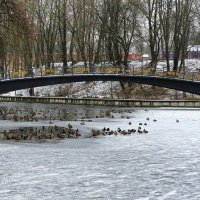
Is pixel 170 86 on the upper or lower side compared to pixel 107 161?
upper

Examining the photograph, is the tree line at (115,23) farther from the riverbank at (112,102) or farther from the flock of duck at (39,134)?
the flock of duck at (39,134)

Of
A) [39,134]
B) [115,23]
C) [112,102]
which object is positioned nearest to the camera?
[39,134]

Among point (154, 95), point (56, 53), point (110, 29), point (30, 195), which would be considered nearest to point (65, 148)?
point (30, 195)

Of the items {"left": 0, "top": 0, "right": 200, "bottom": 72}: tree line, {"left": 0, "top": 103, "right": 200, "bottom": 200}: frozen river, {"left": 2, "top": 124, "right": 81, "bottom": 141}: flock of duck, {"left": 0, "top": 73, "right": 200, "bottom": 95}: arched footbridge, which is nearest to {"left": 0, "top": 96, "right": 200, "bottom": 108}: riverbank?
{"left": 0, "top": 73, "right": 200, "bottom": 95}: arched footbridge

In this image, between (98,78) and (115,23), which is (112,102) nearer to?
(98,78)

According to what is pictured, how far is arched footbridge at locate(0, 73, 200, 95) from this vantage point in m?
44.4

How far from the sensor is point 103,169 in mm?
14820

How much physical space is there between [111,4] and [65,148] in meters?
44.0

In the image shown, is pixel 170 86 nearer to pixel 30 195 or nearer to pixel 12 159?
pixel 12 159

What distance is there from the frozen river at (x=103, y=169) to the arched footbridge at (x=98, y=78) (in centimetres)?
2300

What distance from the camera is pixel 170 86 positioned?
47.2 meters

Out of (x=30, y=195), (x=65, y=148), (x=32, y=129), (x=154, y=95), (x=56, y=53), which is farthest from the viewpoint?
(x=56, y=53)

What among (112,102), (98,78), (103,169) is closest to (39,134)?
(103,169)

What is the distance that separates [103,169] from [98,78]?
34.4 m
